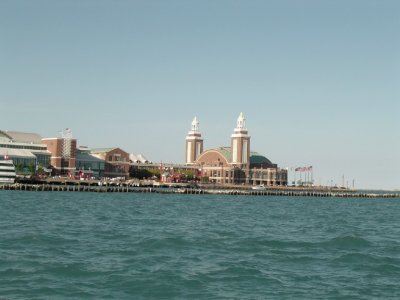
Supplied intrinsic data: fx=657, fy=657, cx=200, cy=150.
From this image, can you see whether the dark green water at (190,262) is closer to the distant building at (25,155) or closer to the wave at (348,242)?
the wave at (348,242)

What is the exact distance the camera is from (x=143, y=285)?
26.0 meters

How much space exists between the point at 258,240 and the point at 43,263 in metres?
15.9

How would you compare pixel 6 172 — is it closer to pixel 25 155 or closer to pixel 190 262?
pixel 25 155

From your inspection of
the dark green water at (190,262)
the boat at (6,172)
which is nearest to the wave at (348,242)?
the dark green water at (190,262)

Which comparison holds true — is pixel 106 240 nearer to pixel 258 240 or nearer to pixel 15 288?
pixel 258 240

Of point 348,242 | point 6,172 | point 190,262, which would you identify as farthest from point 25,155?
point 190,262

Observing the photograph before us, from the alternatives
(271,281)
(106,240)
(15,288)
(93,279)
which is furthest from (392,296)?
(106,240)

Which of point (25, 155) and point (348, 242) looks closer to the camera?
point (348, 242)

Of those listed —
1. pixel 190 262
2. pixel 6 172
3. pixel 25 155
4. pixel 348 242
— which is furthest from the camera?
pixel 25 155

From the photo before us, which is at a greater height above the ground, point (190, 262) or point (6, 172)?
point (6, 172)

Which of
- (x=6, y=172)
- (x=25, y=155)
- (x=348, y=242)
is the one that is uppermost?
(x=25, y=155)

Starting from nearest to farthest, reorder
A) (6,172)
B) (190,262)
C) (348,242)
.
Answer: (190,262) < (348,242) < (6,172)

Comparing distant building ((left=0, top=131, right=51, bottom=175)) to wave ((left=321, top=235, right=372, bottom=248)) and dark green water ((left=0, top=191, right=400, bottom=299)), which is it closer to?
dark green water ((left=0, top=191, right=400, bottom=299))

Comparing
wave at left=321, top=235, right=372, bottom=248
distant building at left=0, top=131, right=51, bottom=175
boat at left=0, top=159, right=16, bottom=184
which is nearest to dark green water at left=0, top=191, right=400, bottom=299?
wave at left=321, top=235, right=372, bottom=248
